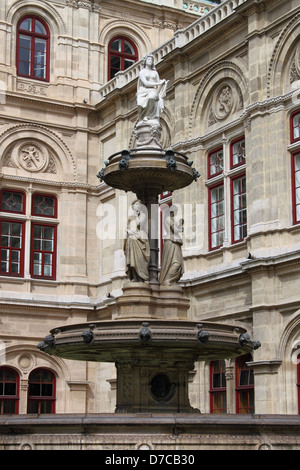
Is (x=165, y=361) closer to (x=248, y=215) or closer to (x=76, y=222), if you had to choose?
(x=248, y=215)

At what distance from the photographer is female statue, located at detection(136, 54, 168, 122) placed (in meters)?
14.3

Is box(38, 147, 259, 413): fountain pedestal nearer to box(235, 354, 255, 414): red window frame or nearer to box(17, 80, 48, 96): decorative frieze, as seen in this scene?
box(235, 354, 255, 414): red window frame

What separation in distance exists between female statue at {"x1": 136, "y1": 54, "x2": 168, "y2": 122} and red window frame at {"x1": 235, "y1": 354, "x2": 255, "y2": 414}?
29.6 ft

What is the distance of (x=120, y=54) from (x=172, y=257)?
19017mm

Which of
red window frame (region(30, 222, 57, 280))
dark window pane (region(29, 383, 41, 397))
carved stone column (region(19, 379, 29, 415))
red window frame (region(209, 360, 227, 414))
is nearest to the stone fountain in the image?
red window frame (region(209, 360, 227, 414))

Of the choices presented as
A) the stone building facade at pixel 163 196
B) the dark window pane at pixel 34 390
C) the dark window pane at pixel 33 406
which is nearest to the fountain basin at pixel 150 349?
the stone building facade at pixel 163 196

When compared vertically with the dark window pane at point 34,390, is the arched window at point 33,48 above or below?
above

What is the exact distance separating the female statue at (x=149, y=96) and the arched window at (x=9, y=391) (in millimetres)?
14667

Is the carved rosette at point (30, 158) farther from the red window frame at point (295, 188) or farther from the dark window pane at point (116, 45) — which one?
the red window frame at point (295, 188)

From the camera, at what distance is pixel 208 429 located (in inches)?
412

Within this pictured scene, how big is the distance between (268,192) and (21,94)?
1143 cm

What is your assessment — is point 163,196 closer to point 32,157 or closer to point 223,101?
point 223,101

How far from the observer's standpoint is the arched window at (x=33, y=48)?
1154 inches
